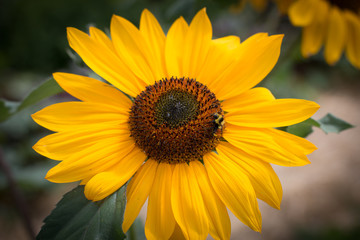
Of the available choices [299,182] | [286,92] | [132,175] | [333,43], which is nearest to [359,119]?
[286,92]

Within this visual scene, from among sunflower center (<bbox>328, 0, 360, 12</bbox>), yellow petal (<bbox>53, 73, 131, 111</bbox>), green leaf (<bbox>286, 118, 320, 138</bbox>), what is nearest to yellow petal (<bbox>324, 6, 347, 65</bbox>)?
sunflower center (<bbox>328, 0, 360, 12</bbox>)

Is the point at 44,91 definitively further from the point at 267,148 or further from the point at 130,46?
the point at 267,148

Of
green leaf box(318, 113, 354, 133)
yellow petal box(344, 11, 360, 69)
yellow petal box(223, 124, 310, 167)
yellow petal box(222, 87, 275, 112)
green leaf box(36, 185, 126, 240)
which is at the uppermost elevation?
green leaf box(36, 185, 126, 240)

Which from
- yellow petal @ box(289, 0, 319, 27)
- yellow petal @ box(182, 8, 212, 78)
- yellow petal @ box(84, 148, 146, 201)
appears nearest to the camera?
yellow petal @ box(84, 148, 146, 201)

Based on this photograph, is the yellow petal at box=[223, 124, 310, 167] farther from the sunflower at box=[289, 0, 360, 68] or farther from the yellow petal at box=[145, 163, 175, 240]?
the sunflower at box=[289, 0, 360, 68]

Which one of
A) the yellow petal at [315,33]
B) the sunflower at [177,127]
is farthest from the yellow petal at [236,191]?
the yellow petal at [315,33]

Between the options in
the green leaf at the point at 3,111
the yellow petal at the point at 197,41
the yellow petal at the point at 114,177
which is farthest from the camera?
the green leaf at the point at 3,111

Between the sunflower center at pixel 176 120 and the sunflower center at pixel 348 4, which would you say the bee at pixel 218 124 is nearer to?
the sunflower center at pixel 176 120
